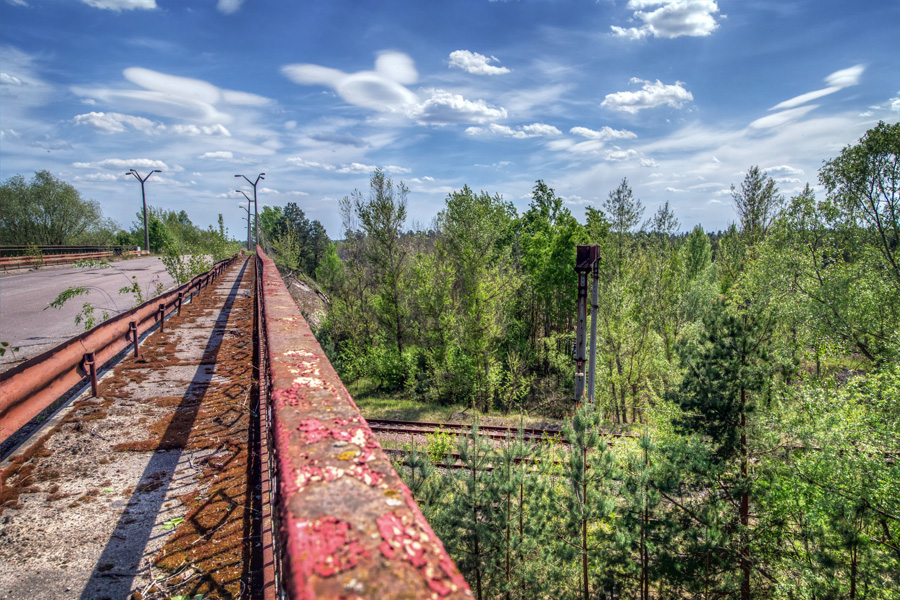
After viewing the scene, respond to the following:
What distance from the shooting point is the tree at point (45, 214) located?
33.4 meters

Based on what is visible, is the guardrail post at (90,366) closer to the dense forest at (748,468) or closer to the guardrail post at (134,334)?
the guardrail post at (134,334)

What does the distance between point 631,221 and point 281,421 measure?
998 inches

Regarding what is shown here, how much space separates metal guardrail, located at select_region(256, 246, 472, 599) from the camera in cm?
55

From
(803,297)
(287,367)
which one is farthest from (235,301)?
(803,297)

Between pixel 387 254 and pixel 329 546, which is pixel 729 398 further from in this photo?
pixel 387 254

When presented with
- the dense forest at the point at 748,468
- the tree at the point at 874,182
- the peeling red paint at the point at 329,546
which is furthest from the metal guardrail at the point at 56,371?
the tree at the point at 874,182

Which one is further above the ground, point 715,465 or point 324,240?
point 324,240

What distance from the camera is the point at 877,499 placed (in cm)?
837

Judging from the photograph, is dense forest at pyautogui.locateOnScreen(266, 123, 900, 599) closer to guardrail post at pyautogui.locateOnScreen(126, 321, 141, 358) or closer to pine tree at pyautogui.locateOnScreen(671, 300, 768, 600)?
pine tree at pyautogui.locateOnScreen(671, 300, 768, 600)

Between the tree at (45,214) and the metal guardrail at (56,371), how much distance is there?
40.9 meters

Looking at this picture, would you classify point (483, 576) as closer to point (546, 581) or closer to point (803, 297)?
point (546, 581)

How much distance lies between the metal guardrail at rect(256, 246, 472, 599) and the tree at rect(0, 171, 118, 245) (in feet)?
145

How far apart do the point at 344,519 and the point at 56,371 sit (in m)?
2.51

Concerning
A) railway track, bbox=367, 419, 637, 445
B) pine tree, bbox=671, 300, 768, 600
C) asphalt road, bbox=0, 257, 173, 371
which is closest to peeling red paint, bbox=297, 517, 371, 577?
asphalt road, bbox=0, 257, 173, 371
